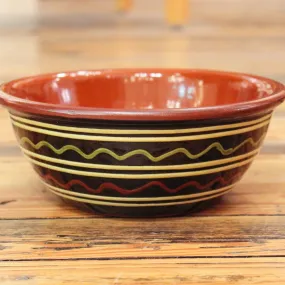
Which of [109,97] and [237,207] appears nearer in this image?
[237,207]

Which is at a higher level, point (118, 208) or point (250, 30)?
point (118, 208)

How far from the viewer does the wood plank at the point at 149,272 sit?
1.54 ft

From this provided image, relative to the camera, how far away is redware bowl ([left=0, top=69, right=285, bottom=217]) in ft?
1.71

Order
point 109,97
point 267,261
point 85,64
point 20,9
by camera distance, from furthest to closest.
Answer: point 20,9 < point 85,64 < point 109,97 < point 267,261

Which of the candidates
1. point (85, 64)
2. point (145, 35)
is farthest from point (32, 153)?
point (145, 35)

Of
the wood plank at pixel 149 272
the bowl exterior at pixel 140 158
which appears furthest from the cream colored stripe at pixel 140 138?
the wood plank at pixel 149 272

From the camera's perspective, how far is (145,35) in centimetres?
238

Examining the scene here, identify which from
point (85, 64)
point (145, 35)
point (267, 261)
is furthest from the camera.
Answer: point (145, 35)

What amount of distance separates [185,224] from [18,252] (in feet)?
0.51

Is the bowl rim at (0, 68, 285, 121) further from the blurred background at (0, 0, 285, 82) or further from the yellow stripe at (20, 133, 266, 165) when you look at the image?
the blurred background at (0, 0, 285, 82)

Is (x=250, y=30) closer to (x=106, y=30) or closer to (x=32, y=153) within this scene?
(x=106, y=30)

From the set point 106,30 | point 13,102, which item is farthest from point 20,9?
point 13,102

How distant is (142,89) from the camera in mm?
775

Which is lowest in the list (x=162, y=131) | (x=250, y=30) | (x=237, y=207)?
(x=250, y=30)
